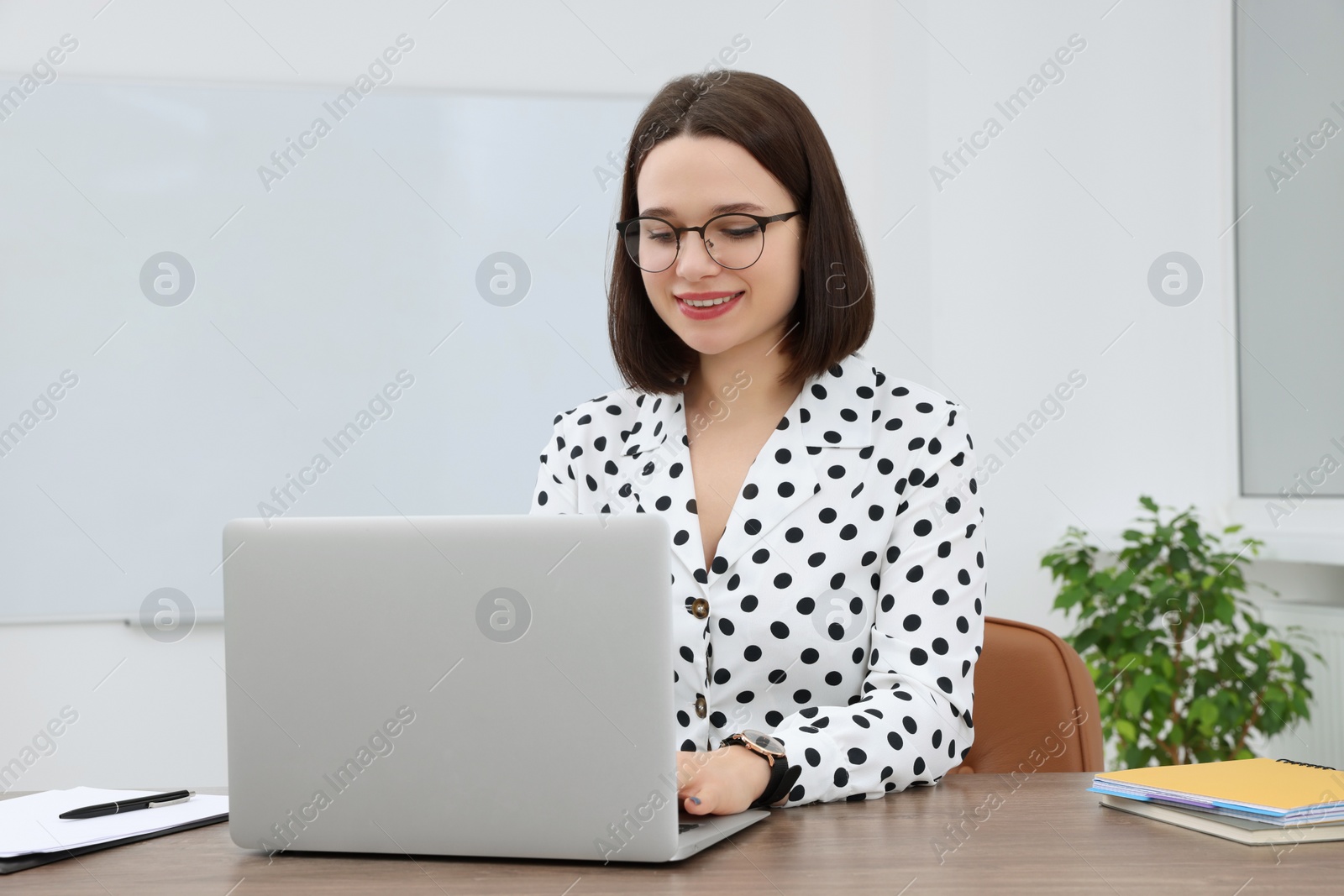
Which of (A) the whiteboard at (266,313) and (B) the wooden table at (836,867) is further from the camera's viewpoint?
(A) the whiteboard at (266,313)

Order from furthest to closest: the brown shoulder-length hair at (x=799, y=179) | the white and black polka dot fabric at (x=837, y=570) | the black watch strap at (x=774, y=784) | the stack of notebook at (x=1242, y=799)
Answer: the brown shoulder-length hair at (x=799, y=179) → the white and black polka dot fabric at (x=837, y=570) → the black watch strap at (x=774, y=784) → the stack of notebook at (x=1242, y=799)

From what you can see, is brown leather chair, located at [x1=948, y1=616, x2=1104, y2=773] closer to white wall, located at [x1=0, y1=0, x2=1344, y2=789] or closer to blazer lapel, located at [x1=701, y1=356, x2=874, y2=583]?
blazer lapel, located at [x1=701, y1=356, x2=874, y2=583]

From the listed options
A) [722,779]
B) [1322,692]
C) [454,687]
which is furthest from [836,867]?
[1322,692]

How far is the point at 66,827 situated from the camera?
0.97m

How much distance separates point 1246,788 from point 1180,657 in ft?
6.65

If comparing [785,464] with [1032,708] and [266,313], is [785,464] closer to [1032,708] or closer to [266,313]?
[1032,708]

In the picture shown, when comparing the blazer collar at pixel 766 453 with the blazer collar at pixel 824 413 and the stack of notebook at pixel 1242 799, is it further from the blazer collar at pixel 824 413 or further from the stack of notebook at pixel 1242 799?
the stack of notebook at pixel 1242 799

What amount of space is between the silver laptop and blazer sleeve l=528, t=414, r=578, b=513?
2.20 feet

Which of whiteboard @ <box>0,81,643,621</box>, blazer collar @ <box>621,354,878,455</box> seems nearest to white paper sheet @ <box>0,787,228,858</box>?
blazer collar @ <box>621,354,878,455</box>

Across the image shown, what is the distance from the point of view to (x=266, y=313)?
3070 millimetres

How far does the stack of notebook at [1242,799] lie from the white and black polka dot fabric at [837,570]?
22 cm

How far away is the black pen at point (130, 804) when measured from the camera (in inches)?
39.7

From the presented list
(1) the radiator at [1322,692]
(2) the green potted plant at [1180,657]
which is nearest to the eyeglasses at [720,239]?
(2) the green potted plant at [1180,657]

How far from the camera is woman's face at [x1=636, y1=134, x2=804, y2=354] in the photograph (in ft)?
4.40
